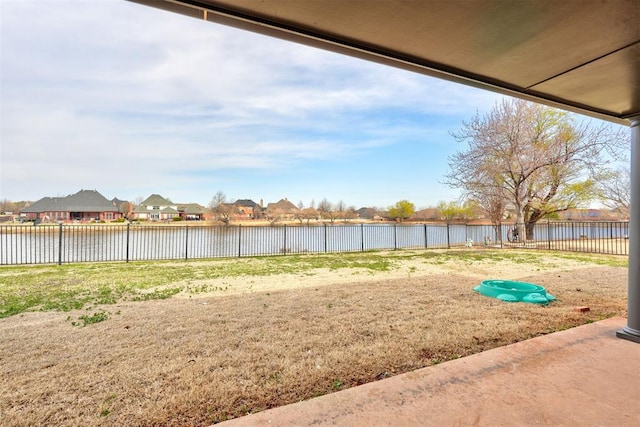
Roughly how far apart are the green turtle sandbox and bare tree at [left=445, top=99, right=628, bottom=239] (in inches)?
450

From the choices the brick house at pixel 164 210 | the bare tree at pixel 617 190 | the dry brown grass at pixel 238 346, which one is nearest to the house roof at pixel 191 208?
the brick house at pixel 164 210

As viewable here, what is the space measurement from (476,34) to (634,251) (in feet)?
8.96

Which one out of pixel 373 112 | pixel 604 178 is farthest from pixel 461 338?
pixel 373 112

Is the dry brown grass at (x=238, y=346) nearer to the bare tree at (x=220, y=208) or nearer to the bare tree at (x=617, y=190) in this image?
the bare tree at (x=617, y=190)

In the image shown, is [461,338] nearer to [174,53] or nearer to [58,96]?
[174,53]

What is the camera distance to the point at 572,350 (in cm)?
257

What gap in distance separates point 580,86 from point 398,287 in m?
3.71

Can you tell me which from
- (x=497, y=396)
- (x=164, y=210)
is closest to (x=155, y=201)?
(x=164, y=210)

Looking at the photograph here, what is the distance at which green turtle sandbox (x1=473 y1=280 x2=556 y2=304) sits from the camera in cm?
430

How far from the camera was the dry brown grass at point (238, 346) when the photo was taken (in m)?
1.87

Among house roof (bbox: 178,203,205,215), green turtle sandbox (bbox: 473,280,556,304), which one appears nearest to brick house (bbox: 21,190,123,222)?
house roof (bbox: 178,203,205,215)

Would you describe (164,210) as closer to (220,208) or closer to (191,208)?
(191,208)

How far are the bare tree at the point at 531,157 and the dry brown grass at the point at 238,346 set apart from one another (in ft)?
36.5

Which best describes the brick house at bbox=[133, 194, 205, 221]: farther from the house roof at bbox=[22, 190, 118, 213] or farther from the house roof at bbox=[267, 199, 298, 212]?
the house roof at bbox=[267, 199, 298, 212]
